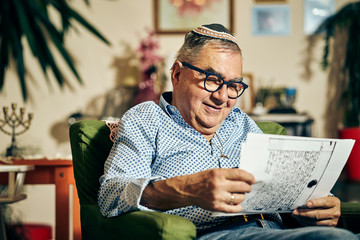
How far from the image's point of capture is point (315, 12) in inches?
140

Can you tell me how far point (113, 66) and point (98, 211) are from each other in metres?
2.59

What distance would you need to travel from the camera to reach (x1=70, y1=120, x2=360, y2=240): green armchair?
3.06 ft

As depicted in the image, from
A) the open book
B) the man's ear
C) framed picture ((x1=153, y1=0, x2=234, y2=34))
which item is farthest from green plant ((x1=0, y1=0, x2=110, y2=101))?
the open book

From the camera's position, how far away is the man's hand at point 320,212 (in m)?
1.13

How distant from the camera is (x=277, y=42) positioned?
3.59m

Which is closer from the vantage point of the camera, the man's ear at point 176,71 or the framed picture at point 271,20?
the man's ear at point 176,71

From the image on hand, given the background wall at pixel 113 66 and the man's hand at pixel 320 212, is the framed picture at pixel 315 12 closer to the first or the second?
the background wall at pixel 113 66

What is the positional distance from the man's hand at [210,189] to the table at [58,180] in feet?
2.84

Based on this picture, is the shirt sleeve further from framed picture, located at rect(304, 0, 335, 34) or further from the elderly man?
framed picture, located at rect(304, 0, 335, 34)

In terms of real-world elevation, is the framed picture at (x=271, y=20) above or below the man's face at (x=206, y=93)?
above

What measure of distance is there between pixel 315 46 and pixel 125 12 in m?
1.72

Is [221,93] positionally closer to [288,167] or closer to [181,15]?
[288,167]

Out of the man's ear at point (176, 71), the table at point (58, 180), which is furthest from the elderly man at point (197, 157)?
the table at point (58, 180)

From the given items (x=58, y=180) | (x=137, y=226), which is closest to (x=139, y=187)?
(x=137, y=226)
